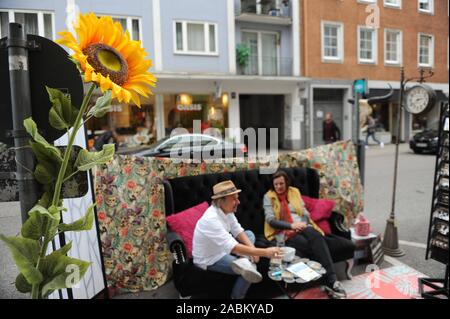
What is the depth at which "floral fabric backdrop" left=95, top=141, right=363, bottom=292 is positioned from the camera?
228 centimetres

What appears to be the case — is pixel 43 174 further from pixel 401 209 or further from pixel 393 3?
pixel 401 209

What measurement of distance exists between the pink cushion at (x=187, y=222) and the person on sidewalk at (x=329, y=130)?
36.3 inches

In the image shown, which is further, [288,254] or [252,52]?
[288,254]

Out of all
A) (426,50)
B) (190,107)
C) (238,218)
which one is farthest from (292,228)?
(426,50)

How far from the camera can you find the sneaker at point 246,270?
1.90 m

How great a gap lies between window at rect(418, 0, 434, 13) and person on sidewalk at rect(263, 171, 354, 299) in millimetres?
1309

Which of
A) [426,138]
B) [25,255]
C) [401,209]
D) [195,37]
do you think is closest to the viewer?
[25,255]

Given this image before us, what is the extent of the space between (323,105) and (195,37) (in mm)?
923

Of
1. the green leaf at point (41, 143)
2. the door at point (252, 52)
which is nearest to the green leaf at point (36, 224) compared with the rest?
the green leaf at point (41, 143)

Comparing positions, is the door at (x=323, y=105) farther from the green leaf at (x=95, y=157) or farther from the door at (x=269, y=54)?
the green leaf at (x=95, y=157)

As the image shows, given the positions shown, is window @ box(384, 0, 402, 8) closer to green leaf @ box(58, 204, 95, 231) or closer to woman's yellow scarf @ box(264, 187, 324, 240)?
woman's yellow scarf @ box(264, 187, 324, 240)

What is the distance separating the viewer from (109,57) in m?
0.65

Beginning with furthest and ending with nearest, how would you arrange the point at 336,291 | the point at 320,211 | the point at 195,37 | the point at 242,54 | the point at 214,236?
1. the point at 320,211
2. the point at 336,291
3. the point at 214,236
4. the point at 242,54
5. the point at 195,37

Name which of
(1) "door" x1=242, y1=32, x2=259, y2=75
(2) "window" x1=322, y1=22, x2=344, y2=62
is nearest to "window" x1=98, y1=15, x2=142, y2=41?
(1) "door" x1=242, y1=32, x2=259, y2=75
